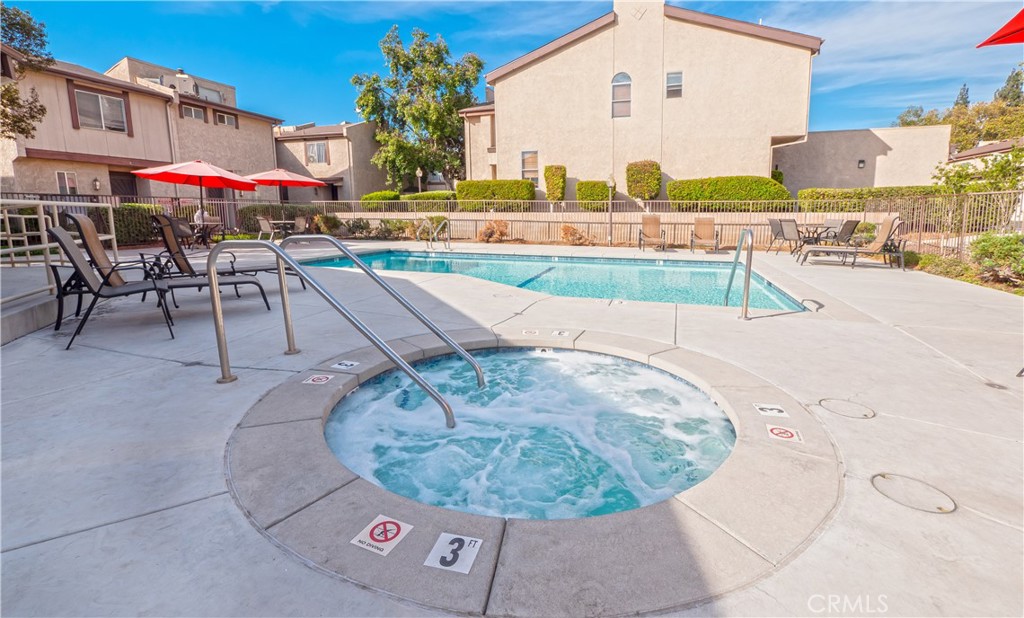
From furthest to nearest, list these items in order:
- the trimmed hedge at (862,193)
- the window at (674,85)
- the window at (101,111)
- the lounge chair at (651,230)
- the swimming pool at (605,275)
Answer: the window at (101,111) < the window at (674,85) < the trimmed hedge at (862,193) < the lounge chair at (651,230) < the swimming pool at (605,275)

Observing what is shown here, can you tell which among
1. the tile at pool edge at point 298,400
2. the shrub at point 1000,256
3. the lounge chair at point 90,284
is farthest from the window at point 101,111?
the shrub at point 1000,256

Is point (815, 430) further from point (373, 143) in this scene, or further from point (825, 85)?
point (373, 143)

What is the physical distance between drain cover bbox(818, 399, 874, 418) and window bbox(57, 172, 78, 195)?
25.0 meters

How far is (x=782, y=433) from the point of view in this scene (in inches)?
106

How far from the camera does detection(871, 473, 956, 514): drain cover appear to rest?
2079 mm

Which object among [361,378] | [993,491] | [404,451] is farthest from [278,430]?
[993,491]

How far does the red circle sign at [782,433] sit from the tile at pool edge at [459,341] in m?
2.60

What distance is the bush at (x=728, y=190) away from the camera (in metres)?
16.4

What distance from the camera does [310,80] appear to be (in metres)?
31.7

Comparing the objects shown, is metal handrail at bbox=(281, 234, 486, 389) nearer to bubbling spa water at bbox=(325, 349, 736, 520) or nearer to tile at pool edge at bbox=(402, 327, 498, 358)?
bubbling spa water at bbox=(325, 349, 736, 520)

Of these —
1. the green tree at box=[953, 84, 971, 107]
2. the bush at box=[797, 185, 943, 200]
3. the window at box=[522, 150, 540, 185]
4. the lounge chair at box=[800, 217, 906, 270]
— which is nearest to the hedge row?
the window at box=[522, 150, 540, 185]

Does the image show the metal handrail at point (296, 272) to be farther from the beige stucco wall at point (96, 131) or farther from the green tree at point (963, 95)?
the green tree at point (963, 95)

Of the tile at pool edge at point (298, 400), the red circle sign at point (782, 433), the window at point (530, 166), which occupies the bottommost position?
the red circle sign at point (782, 433)

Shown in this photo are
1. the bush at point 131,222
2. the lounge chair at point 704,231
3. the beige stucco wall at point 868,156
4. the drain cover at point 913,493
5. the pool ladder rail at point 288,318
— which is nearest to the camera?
the drain cover at point 913,493
